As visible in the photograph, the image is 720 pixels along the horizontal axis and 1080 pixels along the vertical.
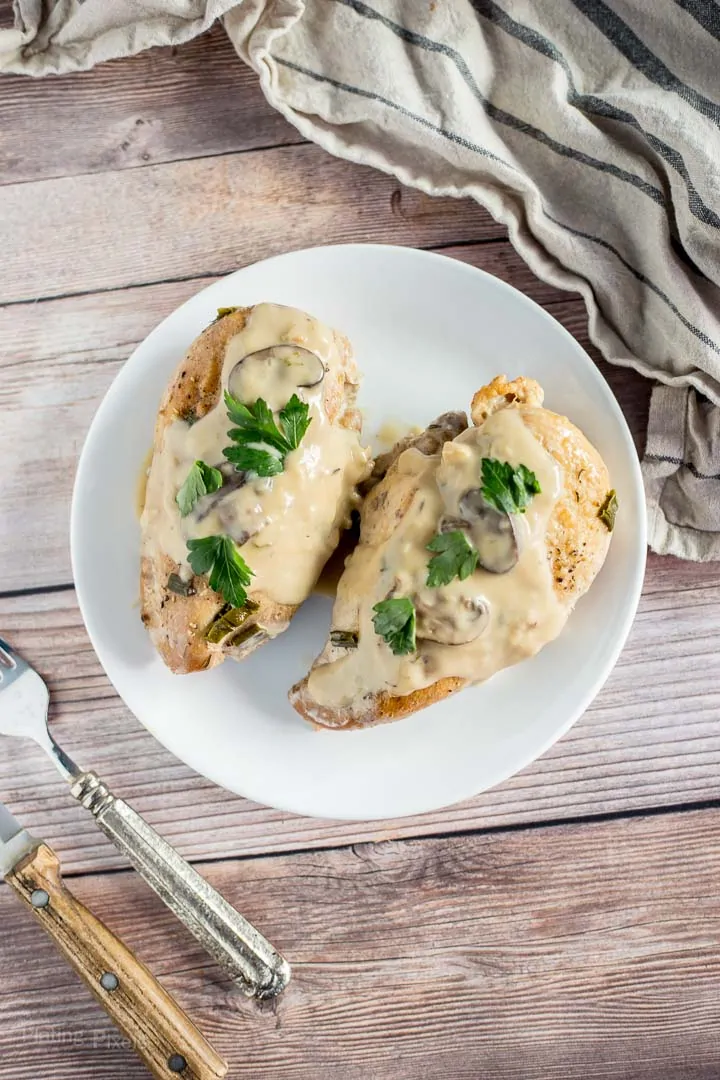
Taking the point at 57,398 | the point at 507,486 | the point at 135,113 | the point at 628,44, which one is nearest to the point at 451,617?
the point at 507,486

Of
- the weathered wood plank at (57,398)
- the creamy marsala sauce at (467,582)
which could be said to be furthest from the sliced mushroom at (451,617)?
the weathered wood plank at (57,398)

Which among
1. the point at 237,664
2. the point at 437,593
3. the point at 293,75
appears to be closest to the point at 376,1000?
the point at 237,664

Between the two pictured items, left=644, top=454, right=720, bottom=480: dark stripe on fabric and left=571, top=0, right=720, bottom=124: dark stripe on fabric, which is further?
left=644, top=454, right=720, bottom=480: dark stripe on fabric

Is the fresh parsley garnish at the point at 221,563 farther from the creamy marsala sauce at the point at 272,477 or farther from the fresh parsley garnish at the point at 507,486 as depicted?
the fresh parsley garnish at the point at 507,486

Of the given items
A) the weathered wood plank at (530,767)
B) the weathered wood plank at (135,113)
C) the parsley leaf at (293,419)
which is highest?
the weathered wood plank at (135,113)

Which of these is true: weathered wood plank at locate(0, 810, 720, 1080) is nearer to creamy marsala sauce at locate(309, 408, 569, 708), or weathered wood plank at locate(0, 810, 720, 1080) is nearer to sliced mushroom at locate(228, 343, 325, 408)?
creamy marsala sauce at locate(309, 408, 569, 708)

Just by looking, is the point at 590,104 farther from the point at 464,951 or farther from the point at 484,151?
the point at 464,951

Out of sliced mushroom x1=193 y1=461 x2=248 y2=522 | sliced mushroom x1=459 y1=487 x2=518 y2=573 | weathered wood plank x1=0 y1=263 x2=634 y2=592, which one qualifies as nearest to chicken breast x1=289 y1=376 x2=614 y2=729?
sliced mushroom x1=459 y1=487 x2=518 y2=573
